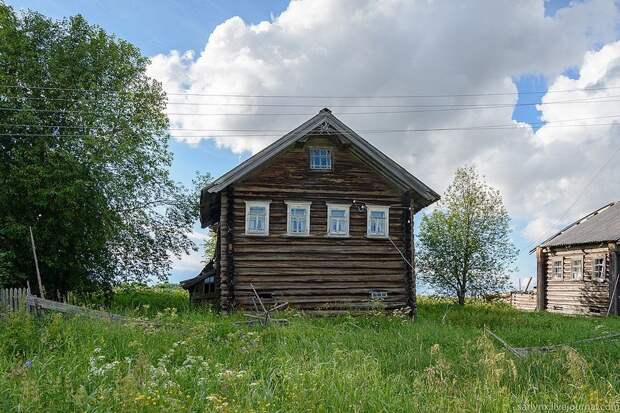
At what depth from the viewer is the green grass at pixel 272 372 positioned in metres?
5.62

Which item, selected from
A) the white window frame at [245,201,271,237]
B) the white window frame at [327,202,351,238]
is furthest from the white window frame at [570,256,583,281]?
the white window frame at [245,201,271,237]

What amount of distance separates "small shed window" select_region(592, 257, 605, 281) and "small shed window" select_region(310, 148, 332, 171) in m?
16.5

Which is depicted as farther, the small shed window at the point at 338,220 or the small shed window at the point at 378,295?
the small shed window at the point at 378,295

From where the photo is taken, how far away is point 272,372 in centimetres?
708

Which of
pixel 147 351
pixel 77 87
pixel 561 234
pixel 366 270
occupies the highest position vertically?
pixel 77 87

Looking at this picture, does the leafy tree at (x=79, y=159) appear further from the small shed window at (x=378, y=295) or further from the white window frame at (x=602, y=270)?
the white window frame at (x=602, y=270)

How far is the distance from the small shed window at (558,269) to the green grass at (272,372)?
19.2 m

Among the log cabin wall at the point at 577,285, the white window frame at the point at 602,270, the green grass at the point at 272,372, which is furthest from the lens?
the log cabin wall at the point at 577,285

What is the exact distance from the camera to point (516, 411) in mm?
5551

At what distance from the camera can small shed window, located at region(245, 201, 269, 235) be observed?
18.9 metres

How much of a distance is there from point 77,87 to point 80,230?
24.3 ft

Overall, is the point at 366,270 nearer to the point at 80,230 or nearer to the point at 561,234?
the point at 80,230

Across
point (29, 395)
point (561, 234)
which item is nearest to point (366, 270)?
point (29, 395)

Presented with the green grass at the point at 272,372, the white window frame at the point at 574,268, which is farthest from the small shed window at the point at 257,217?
the white window frame at the point at 574,268
